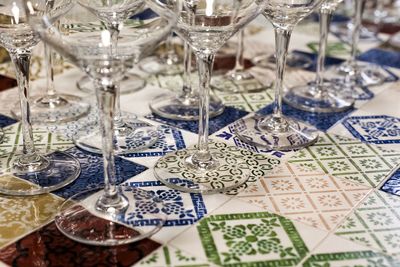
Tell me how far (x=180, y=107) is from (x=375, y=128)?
0.34m

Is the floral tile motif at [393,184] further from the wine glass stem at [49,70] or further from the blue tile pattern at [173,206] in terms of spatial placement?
the wine glass stem at [49,70]

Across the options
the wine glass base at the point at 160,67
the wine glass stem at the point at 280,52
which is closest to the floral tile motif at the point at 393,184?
the wine glass stem at the point at 280,52

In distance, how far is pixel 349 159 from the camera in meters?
1.04

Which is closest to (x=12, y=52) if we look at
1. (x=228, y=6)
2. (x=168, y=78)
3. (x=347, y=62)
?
(x=228, y=6)

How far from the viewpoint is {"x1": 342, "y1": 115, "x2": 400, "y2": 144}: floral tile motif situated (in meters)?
1.12

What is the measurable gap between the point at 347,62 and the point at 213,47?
0.65m

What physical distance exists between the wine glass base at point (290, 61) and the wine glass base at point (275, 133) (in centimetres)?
32

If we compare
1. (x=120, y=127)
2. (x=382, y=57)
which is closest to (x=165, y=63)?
(x=120, y=127)

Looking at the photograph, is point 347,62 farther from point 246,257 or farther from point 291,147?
point 246,257

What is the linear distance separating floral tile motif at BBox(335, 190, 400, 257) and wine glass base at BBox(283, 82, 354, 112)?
366mm

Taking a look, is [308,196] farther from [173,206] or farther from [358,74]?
[358,74]

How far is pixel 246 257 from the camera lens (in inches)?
29.9

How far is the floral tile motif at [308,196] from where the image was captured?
86 centimetres

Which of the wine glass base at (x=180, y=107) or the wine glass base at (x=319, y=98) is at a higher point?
the wine glass base at (x=319, y=98)
